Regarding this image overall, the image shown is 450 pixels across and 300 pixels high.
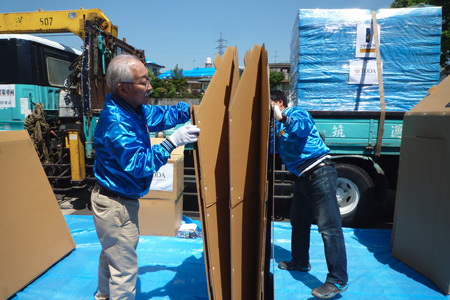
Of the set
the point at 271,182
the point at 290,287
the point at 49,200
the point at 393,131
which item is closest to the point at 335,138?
the point at 393,131

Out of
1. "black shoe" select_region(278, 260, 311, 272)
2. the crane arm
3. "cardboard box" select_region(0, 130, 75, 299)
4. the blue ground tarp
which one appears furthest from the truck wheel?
the crane arm

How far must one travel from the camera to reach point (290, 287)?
2635 millimetres

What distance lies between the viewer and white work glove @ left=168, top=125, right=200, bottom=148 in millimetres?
1467

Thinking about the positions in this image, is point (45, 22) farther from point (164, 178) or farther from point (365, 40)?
point (365, 40)

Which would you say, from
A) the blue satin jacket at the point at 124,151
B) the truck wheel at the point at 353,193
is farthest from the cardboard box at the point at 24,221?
the truck wheel at the point at 353,193

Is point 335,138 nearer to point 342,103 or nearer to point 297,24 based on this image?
point 342,103

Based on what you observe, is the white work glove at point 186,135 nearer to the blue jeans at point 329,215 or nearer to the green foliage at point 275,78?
the blue jeans at point 329,215

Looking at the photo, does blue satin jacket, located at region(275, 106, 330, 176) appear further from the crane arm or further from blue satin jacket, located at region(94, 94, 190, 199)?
the crane arm

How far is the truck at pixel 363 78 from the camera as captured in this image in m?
3.64

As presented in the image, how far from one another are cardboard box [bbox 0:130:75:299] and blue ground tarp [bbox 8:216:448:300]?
0.13m

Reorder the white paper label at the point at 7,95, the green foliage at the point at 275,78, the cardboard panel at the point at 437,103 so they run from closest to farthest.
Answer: the cardboard panel at the point at 437,103, the white paper label at the point at 7,95, the green foliage at the point at 275,78

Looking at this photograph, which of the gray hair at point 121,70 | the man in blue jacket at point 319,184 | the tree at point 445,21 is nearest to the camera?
the gray hair at point 121,70

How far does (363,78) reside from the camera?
12.3ft

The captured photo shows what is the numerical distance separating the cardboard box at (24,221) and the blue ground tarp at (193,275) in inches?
5.0
